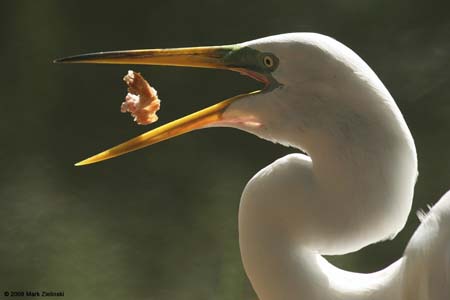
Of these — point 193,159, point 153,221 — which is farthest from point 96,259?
point 193,159

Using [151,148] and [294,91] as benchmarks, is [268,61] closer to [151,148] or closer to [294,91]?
[294,91]

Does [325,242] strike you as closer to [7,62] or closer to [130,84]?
[130,84]

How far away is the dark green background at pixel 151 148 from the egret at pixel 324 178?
3.56ft

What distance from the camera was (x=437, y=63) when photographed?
9.41ft

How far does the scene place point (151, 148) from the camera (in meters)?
2.67

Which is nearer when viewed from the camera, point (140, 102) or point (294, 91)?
point (294, 91)

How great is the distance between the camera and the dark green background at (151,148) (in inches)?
89.3

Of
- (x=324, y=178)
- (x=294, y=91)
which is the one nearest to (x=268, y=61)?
(x=294, y=91)

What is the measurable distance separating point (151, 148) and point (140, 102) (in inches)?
54.5

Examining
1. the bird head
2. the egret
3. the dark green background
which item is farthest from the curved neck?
the dark green background

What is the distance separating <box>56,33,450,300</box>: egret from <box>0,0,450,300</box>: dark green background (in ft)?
3.56

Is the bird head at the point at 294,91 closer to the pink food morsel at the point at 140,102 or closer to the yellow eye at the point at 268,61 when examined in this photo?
the yellow eye at the point at 268,61

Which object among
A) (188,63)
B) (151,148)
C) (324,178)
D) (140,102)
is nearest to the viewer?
(324,178)

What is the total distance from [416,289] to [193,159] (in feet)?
5.18
